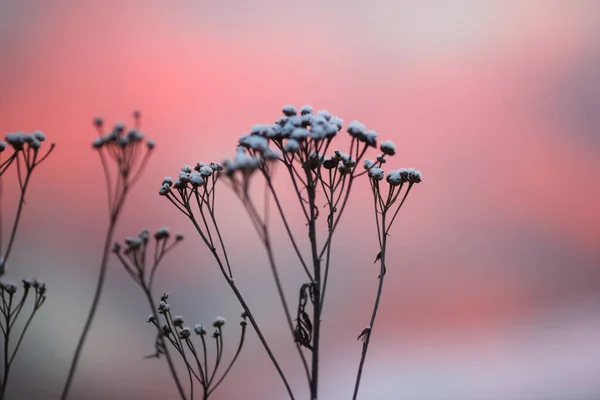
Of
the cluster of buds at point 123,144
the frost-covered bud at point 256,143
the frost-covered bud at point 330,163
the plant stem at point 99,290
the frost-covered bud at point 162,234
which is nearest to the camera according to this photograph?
the plant stem at point 99,290

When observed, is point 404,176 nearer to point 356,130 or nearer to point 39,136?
point 356,130

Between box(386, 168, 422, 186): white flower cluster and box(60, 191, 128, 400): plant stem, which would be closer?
box(60, 191, 128, 400): plant stem

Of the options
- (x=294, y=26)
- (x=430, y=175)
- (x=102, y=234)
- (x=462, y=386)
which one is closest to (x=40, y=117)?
(x=102, y=234)

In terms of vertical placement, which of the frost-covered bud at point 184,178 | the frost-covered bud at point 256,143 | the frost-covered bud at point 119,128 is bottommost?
the frost-covered bud at point 119,128

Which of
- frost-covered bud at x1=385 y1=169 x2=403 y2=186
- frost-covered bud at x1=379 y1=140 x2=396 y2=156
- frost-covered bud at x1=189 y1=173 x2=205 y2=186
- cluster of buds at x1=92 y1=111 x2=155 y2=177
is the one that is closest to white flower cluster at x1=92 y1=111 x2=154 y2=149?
cluster of buds at x1=92 y1=111 x2=155 y2=177

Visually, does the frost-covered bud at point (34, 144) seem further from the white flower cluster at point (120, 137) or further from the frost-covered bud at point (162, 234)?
the frost-covered bud at point (162, 234)

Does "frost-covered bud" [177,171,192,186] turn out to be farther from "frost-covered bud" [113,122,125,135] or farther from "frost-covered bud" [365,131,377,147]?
"frost-covered bud" [365,131,377,147]

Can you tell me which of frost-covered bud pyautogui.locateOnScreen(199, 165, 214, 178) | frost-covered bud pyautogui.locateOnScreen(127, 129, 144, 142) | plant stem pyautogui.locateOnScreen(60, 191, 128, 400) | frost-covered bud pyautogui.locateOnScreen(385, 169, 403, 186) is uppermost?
frost-covered bud pyautogui.locateOnScreen(385, 169, 403, 186)

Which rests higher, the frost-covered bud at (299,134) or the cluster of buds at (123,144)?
the frost-covered bud at (299,134)

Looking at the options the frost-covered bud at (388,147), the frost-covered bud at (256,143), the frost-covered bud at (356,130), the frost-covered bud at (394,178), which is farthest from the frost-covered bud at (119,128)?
the frost-covered bud at (394,178)

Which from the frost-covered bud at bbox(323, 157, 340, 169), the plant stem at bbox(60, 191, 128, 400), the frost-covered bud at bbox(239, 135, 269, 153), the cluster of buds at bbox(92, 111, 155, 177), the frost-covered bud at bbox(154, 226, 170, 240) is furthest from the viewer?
the frost-covered bud at bbox(323, 157, 340, 169)

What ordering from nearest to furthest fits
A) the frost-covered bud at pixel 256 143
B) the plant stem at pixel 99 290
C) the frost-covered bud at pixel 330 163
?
1. the plant stem at pixel 99 290
2. the frost-covered bud at pixel 256 143
3. the frost-covered bud at pixel 330 163
